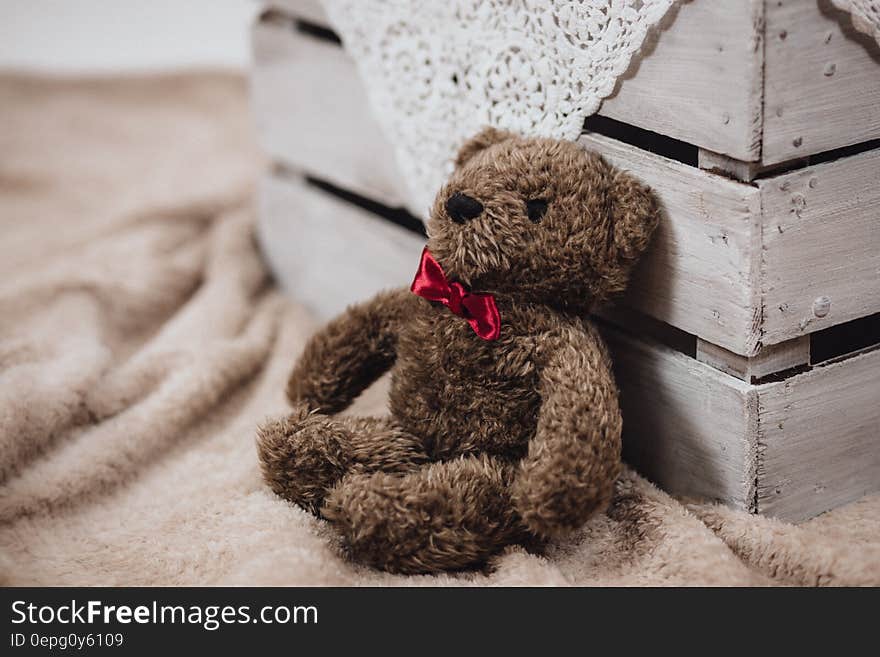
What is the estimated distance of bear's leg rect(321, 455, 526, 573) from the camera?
85 centimetres

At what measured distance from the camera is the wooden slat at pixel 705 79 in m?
0.78

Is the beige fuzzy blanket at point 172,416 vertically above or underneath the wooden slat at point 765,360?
underneath

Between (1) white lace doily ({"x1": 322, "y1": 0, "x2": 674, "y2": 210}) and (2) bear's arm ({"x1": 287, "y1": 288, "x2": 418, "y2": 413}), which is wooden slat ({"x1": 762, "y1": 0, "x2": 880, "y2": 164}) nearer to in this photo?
(1) white lace doily ({"x1": 322, "y1": 0, "x2": 674, "y2": 210})

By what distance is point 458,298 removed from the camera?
0.90m

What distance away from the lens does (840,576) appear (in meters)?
0.85

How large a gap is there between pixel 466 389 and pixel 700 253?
0.82 feet

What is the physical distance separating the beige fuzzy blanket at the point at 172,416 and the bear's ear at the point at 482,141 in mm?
342

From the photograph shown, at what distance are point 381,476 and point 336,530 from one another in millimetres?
84

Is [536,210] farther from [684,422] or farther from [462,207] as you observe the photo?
[684,422]

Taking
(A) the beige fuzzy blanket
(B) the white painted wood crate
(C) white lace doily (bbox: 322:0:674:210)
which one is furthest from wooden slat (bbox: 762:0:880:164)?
(A) the beige fuzzy blanket

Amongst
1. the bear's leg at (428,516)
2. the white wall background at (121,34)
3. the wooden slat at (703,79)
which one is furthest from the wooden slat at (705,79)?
the white wall background at (121,34)

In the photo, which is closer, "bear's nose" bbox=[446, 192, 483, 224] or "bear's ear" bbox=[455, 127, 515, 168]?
"bear's nose" bbox=[446, 192, 483, 224]

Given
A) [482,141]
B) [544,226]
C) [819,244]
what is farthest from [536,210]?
[819,244]

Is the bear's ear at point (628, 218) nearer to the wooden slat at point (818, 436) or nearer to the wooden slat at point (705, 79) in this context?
the wooden slat at point (705, 79)
